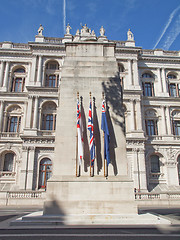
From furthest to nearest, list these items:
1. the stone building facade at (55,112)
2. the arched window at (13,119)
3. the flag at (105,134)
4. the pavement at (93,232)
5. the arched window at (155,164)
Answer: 1. the arched window at (13,119)
2. the arched window at (155,164)
3. the stone building facade at (55,112)
4. the flag at (105,134)
5. the pavement at (93,232)

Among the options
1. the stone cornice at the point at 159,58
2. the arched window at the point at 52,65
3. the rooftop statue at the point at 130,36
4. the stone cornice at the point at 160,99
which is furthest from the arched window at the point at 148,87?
the arched window at the point at 52,65

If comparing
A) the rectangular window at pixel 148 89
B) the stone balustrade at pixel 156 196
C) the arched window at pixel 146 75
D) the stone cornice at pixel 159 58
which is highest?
the stone cornice at pixel 159 58

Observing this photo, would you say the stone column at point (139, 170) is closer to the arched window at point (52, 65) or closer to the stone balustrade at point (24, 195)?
the stone balustrade at point (24, 195)

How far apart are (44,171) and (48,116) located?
757 cm

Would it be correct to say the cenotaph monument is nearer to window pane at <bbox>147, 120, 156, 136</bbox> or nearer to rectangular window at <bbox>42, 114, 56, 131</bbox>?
rectangular window at <bbox>42, 114, 56, 131</bbox>

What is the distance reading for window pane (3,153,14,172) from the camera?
2766 centimetres

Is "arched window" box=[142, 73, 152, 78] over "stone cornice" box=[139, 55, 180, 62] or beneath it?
beneath

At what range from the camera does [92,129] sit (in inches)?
375

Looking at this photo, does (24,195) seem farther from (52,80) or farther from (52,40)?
(52,40)

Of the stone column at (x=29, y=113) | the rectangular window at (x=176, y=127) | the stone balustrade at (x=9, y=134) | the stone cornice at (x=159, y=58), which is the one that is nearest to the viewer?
the stone column at (x=29, y=113)

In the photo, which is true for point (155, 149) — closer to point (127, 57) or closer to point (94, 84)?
point (127, 57)

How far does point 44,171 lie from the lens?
27.1 m

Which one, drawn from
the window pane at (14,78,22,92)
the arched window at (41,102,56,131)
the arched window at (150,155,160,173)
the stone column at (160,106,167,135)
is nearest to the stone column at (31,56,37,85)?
the window pane at (14,78,22,92)

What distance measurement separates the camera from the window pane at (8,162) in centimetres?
2766
